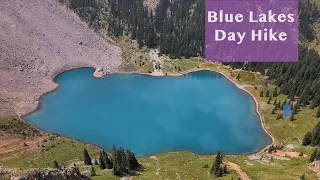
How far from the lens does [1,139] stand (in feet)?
295

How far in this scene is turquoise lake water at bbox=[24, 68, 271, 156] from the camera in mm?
97812

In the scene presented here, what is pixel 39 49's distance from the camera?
14688 centimetres

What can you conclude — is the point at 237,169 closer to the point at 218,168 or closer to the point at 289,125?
the point at 218,168

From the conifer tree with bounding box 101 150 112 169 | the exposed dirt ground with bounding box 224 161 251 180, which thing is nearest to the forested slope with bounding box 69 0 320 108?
the exposed dirt ground with bounding box 224 161 251 180

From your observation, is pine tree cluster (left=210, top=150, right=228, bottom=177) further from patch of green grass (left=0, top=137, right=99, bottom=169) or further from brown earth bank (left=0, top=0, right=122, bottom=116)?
brown earth bank (left=0, top=0, right=122, bottom=116)

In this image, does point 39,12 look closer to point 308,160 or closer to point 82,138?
point 82,138

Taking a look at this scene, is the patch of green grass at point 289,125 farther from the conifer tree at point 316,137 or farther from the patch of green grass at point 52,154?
the patch of green grass at point 52,154

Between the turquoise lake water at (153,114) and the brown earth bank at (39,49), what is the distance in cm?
658

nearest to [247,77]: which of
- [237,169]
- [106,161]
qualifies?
[237,169]

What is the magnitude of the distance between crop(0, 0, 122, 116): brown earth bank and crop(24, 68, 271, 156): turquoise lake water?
6.58 meters

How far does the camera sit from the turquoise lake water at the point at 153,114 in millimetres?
97812

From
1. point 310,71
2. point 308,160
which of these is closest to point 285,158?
point 308,160

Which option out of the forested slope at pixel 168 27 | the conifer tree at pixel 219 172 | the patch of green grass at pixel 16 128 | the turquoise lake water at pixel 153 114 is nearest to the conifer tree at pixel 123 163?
the turquoise lake water at pixel 153 114

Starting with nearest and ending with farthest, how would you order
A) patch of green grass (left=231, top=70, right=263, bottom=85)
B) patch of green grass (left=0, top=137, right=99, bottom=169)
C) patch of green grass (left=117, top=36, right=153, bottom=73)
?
patch of green grass (left=0, top=137, right=99, bottom=169), patch of green grass (left=231, top=70, right=263, bottom=85), patch of green grass (left=117, top=36, right=153, bottom=73)
